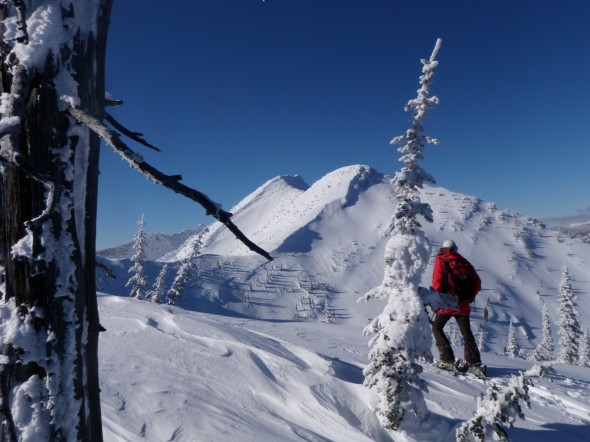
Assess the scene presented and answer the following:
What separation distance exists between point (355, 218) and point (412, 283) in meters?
172

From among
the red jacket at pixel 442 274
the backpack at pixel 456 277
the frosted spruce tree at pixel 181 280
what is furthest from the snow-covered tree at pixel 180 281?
the backpack at pixel 456 277

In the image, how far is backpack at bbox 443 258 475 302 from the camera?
661 centimetres

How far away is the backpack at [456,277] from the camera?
21.7 feet

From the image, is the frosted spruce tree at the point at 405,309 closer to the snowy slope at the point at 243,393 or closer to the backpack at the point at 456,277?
the snowy slope at the point at 243,393

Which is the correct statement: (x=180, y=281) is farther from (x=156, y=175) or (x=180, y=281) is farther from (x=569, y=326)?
(x=569, y=326)

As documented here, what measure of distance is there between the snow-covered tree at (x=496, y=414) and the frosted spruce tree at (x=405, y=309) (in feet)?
3.20

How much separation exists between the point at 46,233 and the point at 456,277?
21.8 feet

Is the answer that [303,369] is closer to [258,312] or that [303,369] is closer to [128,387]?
[128,387]

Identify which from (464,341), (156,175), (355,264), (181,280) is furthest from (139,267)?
(355,264)

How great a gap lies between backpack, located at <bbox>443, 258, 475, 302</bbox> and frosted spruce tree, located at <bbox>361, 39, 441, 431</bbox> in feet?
3.55

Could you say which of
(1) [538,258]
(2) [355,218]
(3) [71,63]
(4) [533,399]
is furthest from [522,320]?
(3) [71,63]

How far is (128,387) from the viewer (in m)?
3.73

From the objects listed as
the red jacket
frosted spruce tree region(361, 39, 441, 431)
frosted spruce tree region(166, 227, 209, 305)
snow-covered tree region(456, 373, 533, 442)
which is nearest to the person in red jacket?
the red jacket

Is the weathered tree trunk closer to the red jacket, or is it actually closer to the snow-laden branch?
the snow-laden branch
